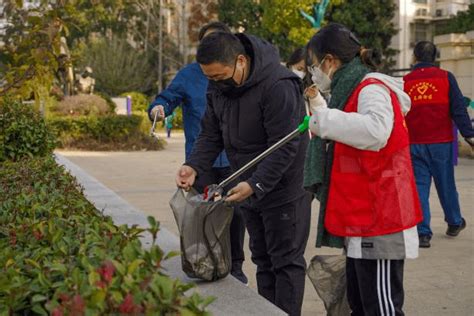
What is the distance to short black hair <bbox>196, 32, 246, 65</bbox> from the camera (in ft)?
11.4

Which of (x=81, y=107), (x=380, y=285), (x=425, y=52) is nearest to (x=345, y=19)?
(x=81, y=107)

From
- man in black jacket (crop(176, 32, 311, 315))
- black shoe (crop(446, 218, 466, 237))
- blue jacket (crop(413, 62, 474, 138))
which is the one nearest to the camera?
man in black jacket (crop(176, 32, 311, 315))

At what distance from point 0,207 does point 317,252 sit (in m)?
3.04

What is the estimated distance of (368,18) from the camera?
120 feet

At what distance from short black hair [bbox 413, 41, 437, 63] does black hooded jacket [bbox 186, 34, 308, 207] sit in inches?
117

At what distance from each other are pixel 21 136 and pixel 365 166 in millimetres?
4927

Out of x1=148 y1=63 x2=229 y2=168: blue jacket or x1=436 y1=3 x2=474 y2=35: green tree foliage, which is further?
x1=436 y1=3 x2=474 y2=35: green tree foliage

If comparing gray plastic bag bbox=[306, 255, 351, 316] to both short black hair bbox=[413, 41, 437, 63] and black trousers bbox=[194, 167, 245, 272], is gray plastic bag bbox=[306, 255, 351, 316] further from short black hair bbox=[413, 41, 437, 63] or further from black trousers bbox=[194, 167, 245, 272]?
short black hair bbox=[413, 41, 437, 63]

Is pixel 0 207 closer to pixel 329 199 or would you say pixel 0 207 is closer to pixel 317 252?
pixel 329 199

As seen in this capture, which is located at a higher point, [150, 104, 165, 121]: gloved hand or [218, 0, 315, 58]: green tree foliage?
[218, 0, 315, 58]: green tree foliage

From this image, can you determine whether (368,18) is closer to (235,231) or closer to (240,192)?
(235,231)

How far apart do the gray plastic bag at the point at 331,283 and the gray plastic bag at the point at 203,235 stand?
0.44 m

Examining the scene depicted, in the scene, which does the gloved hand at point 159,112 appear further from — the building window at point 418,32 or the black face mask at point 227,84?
the building window at point 418,32

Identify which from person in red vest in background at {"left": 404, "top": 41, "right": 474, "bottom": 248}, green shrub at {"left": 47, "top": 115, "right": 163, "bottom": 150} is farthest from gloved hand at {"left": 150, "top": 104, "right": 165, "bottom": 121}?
green shrub at {"left": 47, "top": 115, "right": 163, "bottom": 150}
